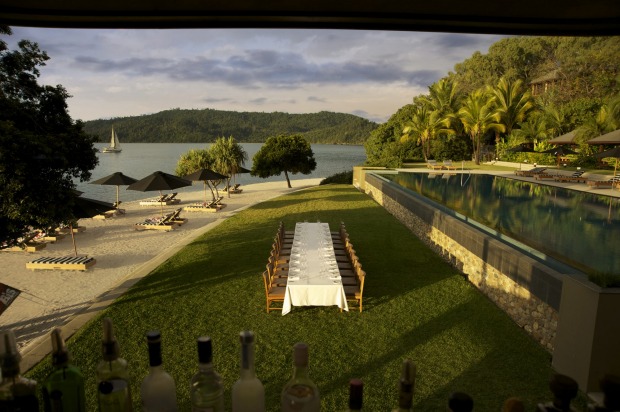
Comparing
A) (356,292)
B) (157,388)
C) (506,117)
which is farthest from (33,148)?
(506,117)

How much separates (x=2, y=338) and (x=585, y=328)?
5.85m

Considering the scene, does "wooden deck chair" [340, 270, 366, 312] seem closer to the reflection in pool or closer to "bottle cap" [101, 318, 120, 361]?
the reflection in pool

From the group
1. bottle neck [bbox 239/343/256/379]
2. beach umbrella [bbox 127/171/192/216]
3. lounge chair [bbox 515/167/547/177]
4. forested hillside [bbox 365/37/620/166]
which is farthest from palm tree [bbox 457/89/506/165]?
bottle neck [bbox 239/343/256/379]

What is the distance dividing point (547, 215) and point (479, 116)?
1105 inches

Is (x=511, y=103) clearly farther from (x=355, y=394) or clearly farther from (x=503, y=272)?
(x=355, y=394)

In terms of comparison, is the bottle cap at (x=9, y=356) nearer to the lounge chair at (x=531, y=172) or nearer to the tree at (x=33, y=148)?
the tree at (x=33, y=148)

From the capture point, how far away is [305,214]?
717 inches

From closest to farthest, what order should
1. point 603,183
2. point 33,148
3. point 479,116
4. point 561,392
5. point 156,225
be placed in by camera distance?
point 561,392 → point 33,148 → point 156,225 → point 603,183 → point 479,116

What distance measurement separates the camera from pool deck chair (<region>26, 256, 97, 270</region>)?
11.2 m

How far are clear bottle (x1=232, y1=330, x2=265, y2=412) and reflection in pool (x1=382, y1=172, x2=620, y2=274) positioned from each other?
6919 millimetres

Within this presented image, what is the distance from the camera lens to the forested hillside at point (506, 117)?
117 ft

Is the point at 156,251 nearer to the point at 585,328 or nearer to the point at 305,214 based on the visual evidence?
the point at 305,214

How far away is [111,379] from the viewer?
1.20 metres

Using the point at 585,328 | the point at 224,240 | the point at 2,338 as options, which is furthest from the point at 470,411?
the point at 224,240
